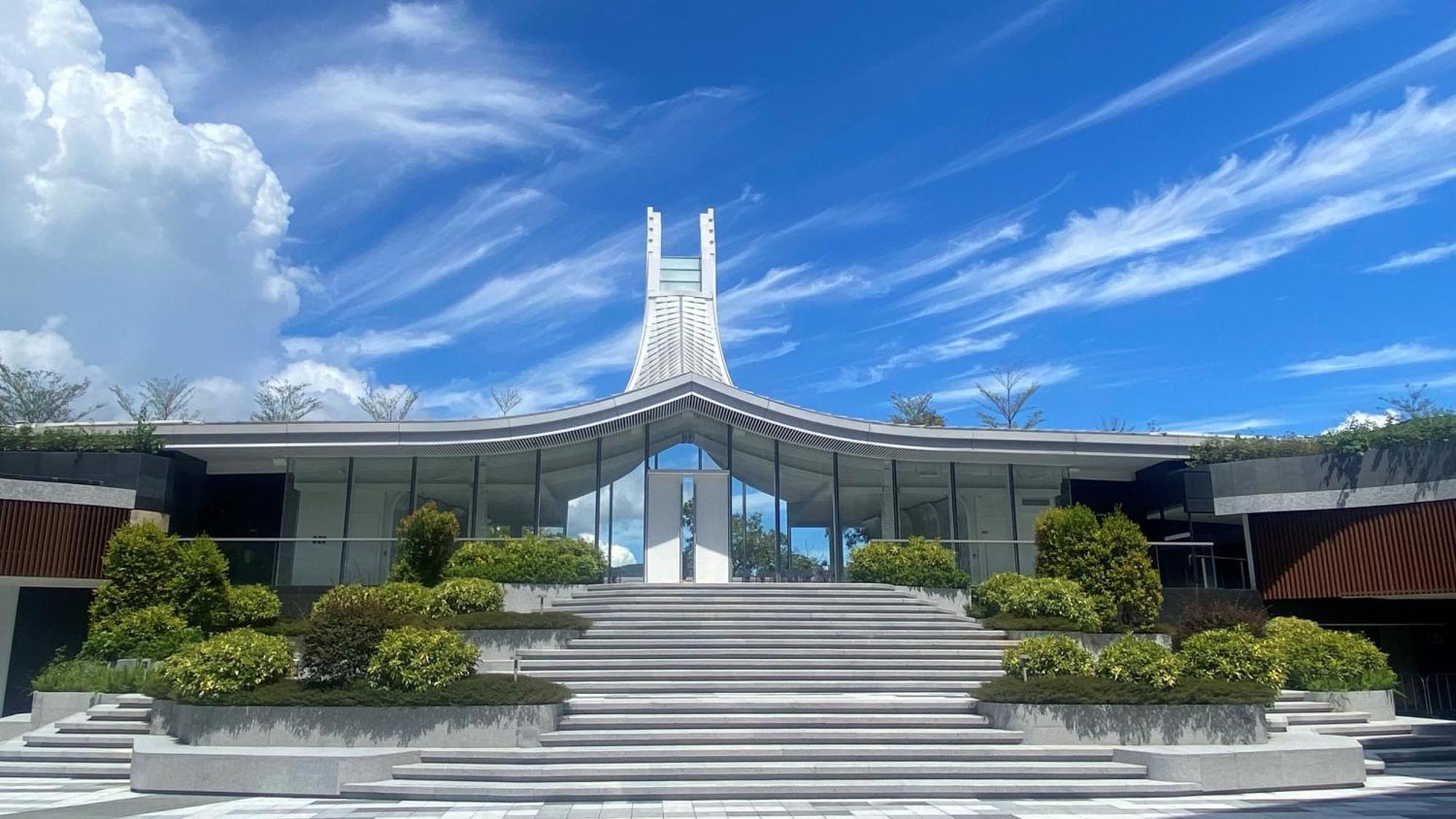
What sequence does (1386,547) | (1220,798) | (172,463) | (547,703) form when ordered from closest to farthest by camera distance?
(1220,798) → (547,703) → (1386,547) → (172,463)

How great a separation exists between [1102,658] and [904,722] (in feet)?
9.18

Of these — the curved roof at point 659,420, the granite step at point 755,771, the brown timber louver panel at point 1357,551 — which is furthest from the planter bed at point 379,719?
the brown timber louver panel at point 1357,551

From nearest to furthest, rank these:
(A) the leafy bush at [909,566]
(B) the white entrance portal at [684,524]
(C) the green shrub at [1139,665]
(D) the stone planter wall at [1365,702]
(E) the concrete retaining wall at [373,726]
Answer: (E) the concrete retaining wall at [373,726], (C) the green shrub at [1139,665], (D) the stone planter wall at [1365,702], (A) the leafy bush at [909,566], (B) the white entrance portal at [684,524]

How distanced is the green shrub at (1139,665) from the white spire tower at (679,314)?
Answer: 711 inches

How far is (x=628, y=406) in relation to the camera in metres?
21.2

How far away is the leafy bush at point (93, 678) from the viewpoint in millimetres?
14141

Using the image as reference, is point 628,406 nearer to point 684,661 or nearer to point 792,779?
point 684,661

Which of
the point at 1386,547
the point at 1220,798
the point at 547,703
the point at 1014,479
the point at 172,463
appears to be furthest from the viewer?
the point at 1014,479

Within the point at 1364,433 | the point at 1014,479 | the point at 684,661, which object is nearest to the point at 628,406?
the point at 684,661

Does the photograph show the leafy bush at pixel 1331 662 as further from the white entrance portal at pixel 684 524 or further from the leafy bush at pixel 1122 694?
the white entrance portal at pixel 684 524

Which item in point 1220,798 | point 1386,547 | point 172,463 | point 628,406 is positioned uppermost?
point 628,406

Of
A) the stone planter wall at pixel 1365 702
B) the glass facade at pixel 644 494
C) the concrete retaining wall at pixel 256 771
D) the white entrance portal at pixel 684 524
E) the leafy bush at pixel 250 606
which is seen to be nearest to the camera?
the concrete retaining wall at pixel 256 771

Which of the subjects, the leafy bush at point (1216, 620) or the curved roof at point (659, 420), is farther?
the curved roof at point (659, 420)

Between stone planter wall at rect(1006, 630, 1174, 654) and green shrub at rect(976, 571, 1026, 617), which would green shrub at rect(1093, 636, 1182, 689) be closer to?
stone planter wall at rect(1006, 630, 1174, 654)
